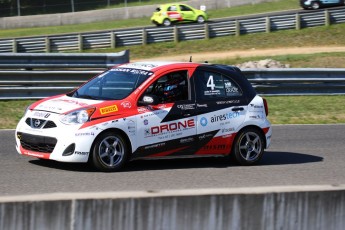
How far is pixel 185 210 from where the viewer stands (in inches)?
219

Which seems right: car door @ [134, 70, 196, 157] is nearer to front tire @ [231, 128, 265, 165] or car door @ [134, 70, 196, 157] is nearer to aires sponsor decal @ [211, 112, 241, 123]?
aires sponsor decal @ [211, 112, 241, 123]

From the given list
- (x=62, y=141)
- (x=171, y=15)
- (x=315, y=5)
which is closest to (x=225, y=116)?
(x=62, y=141)

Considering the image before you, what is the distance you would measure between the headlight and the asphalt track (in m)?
0.70

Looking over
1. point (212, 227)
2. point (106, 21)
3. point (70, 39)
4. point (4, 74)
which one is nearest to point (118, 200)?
point (212, 227)

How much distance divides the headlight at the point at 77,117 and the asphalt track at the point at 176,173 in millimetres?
699

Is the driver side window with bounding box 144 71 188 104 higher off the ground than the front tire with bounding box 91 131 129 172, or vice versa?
the driver side window with bounding box 144 71 188 104

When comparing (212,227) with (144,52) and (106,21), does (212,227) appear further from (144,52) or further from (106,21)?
(106,21)

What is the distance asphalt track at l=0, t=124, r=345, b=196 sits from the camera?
30.0 ft

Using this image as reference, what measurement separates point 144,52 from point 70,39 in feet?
10.8

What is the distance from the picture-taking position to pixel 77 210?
17.6 ft

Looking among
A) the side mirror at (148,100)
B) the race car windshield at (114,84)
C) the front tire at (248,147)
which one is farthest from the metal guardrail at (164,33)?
the side mirror at (148,100)

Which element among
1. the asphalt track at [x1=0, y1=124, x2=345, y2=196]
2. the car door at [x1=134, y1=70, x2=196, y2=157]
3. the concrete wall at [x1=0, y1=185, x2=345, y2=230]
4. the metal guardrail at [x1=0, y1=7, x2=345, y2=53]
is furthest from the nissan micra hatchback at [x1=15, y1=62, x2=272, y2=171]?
the metal guardrail at [x1=0, y1=7, x2=345, y2=53]

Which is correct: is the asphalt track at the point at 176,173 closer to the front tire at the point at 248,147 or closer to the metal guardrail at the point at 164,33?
the front tire at the point at 248,147

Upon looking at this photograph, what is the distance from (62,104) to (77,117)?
0.50m
